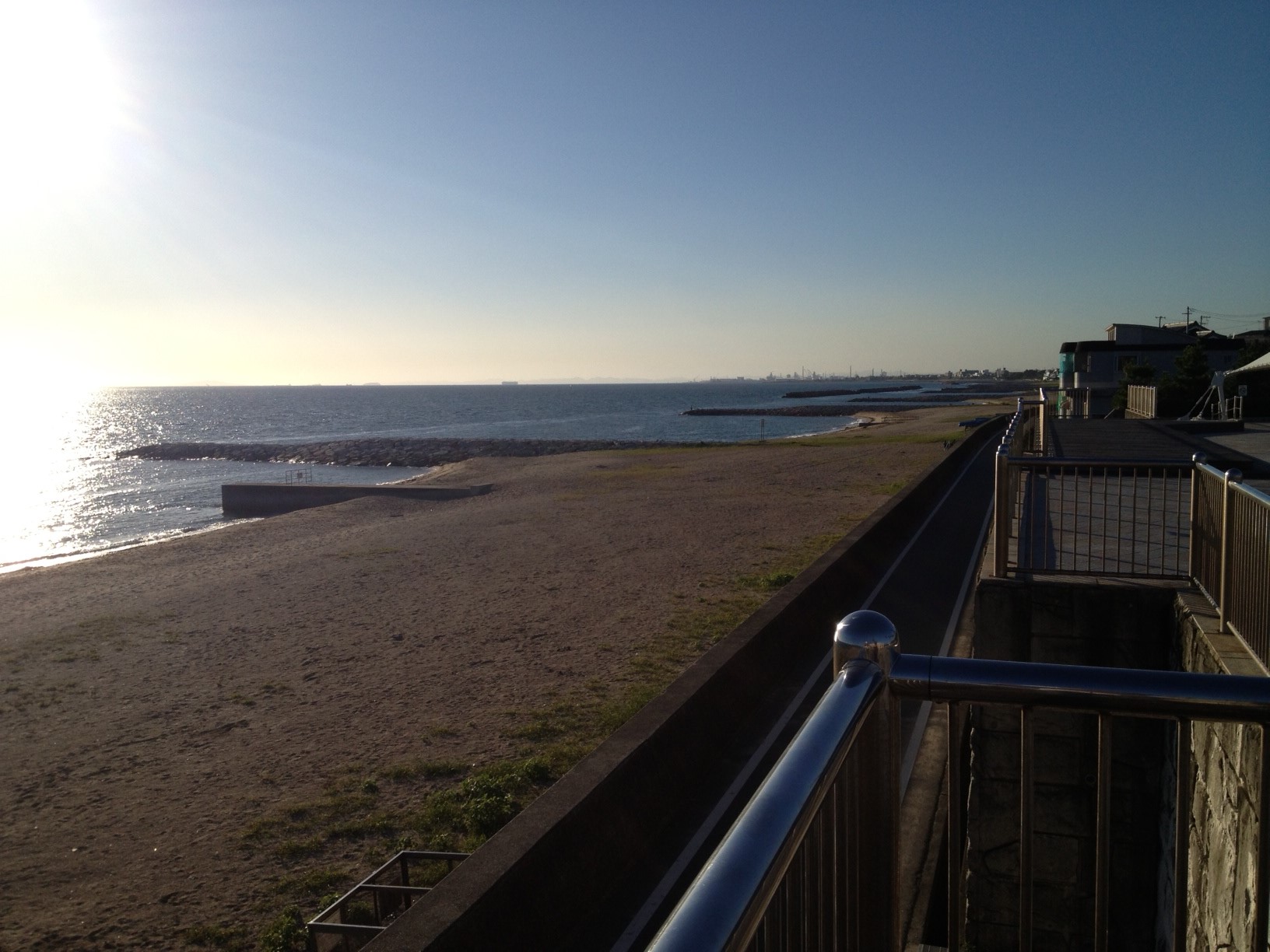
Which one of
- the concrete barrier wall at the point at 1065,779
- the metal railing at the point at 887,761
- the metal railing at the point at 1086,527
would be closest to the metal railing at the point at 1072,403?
the metal railing at the point at 1086,527

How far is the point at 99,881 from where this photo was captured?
6.86 meters

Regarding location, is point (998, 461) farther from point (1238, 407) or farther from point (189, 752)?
point (1238, 407)

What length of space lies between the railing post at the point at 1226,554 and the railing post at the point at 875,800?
3.71 m

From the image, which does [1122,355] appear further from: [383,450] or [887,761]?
[887,761]

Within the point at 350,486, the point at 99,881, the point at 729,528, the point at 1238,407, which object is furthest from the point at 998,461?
the point at 350,486

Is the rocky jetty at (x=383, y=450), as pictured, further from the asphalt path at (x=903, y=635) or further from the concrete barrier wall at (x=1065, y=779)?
the concrete barrier wall at (x=1065, y=779)

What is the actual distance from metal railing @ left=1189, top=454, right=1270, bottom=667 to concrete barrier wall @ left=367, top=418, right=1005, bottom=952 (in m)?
3.62

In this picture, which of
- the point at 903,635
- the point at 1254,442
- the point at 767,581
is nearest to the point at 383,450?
the point at 767,581

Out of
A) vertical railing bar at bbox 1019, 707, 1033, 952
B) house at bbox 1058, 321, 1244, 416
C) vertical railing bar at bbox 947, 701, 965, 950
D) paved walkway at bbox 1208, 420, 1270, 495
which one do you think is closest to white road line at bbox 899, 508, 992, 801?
vertical railing bar at bbox 947, 701, 965, 950

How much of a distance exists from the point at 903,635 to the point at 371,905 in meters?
6.75

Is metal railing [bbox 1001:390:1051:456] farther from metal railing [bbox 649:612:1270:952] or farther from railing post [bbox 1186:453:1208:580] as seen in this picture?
metal railing [bbox 649:612:1270:952]

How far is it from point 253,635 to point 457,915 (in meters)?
10.7

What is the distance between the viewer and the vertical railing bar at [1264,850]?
6.17 feet

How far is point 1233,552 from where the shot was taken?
4855 millimetres
